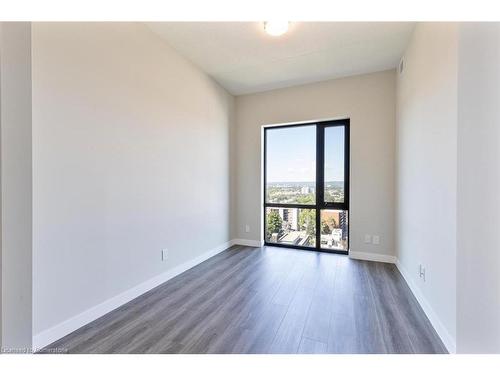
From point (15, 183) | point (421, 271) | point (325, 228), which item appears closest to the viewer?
point (15, 183)

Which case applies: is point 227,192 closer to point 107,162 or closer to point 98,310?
point 107,162

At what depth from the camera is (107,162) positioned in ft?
5.95

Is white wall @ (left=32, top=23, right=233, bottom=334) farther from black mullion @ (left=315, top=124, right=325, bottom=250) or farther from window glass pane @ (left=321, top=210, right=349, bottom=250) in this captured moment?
window glass pane @ (left=321, top=210, right=349, bottom=250)

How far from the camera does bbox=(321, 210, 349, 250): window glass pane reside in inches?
134

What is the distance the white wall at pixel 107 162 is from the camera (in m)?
1.43

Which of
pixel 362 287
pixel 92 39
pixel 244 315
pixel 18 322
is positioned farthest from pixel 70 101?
pixel 362 287

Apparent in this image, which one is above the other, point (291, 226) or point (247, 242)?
point (291, 226)

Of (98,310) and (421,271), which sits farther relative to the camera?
(421,271)

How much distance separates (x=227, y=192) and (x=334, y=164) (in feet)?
6.08

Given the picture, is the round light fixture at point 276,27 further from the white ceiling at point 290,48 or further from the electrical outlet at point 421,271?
the electrical outlet at point 421,271

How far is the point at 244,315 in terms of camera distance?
1785 mm

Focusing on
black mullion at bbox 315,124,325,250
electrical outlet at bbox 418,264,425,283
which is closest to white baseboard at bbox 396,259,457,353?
electrical outlet at bbox 418,264,425,283

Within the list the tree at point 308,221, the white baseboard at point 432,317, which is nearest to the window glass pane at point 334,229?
the tree at point 308,221

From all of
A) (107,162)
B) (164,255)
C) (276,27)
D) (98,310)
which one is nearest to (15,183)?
(107,162)
